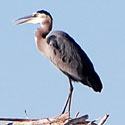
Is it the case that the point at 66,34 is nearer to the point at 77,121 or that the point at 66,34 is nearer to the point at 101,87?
the point at 101,87

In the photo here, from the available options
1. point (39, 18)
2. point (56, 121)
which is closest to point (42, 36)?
point (39, 18)

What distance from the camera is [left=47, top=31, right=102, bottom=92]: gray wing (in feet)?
53.2

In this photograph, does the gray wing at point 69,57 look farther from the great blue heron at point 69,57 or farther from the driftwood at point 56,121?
the driftwood at point 56,121

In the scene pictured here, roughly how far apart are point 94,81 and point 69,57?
87 cm

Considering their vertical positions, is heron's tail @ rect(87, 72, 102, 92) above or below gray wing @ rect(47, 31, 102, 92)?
below

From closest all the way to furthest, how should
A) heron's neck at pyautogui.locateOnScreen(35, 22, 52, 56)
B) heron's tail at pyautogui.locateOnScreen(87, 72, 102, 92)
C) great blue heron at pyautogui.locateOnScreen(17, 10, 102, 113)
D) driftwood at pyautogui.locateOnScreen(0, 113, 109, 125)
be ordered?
driftwood at pyautogui.locateOnScreen(0, 113, 109, 125)
heron's tail at pyautogui.locateOnScreen(87, 72, 102, 92)
great blue heron at pyautogui.locateOnScreen(17, 10, 102, 113)
heron's neck at pyautogui.locateOnScreen(35, 22, 52, 56)

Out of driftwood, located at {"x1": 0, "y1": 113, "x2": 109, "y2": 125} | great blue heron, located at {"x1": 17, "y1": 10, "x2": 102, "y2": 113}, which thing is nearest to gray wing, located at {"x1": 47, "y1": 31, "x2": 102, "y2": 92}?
great blue heron, located at {"x1": 17, "y1": 10, "x2": 102, "y2": 113}

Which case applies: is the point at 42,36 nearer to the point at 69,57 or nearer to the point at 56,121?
the point at 69,57

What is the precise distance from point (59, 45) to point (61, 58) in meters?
0.31

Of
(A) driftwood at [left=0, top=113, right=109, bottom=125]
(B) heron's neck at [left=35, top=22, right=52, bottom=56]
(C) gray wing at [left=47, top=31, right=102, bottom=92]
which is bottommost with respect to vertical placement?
(A) driftwood at [left=0, top=113, right=109, bottom=125]

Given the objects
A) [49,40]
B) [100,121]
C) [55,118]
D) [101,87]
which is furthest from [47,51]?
[100,121]

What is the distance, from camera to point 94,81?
16.0 meters

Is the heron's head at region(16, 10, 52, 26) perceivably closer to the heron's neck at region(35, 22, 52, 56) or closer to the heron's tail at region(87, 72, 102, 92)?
the heron's neck at region(35, 22, 52, 56)

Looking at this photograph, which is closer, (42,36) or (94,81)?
(94,81)
